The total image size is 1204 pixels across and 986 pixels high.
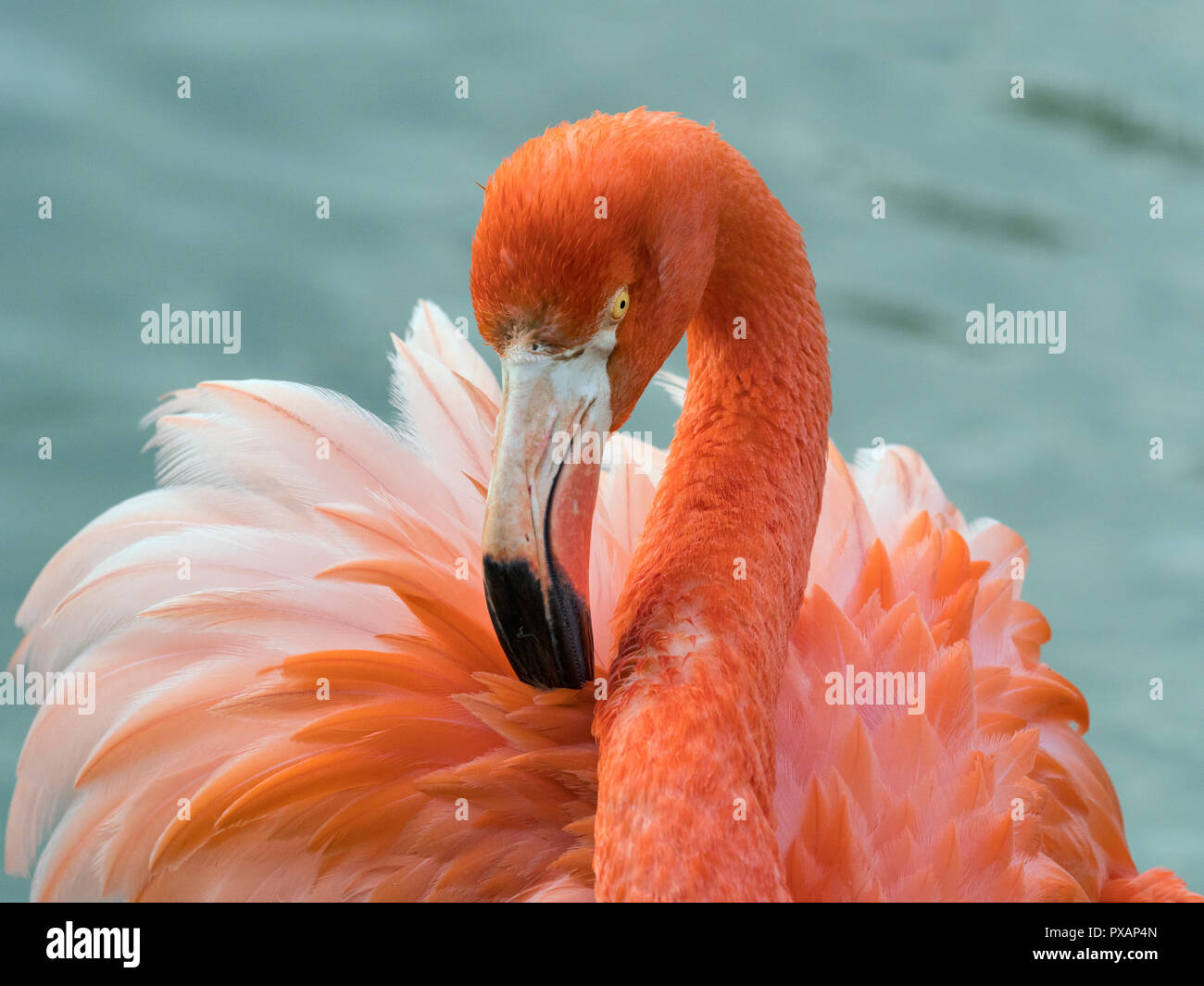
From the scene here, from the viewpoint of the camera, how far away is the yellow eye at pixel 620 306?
6.81 ft

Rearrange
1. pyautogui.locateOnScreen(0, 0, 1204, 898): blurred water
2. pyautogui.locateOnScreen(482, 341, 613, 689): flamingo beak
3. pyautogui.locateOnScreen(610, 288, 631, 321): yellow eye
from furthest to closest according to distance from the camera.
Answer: pyautogui.locateOnScreen(0, 0, 1204, 898): blurred water → pyautogui.locateOnScreen(610, 288, 631, 321): yellow eye → pyautogui.locateOnScreen(482, 341, 613, 689): flamingo beak

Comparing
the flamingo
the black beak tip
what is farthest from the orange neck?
the black beak tip

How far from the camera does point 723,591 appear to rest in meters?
2.31

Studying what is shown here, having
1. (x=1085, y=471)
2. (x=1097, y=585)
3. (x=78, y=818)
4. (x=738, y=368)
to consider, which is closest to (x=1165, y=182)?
(x=1085, y=471)

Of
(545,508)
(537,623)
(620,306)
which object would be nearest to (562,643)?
(537,623)

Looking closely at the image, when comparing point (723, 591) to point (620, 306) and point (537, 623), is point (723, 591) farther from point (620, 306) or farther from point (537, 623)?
point (620, 306)

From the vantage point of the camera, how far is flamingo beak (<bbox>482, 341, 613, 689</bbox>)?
197 centimetres

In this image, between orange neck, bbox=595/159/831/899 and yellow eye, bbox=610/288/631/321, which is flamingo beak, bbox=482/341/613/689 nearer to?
yellow eye, bbox=610/288/631/321

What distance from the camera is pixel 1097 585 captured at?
16.0 feet

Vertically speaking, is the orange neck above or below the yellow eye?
below

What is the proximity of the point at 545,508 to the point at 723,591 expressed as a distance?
1.53ft

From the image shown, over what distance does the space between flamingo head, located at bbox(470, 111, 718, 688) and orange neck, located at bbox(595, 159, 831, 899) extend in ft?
0.56
